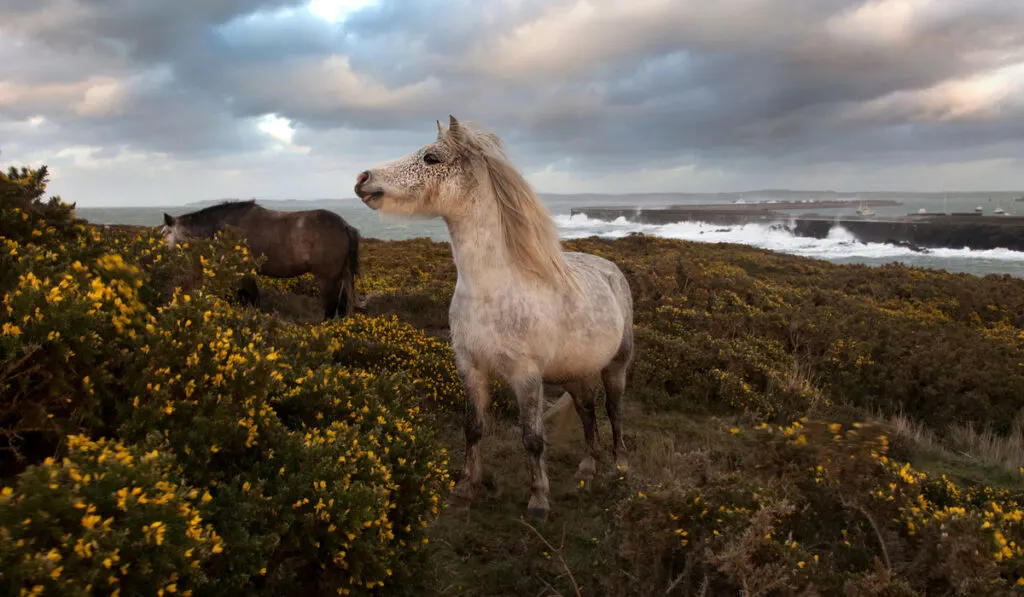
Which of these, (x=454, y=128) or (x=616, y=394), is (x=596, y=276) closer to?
(x=616, y=394)

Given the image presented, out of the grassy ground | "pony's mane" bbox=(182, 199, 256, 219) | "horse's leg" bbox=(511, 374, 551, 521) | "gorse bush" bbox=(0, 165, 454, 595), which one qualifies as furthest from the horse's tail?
"horse's leg" bbox=(511, 374, 551, 521)

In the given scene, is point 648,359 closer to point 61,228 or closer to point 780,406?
point 780,406

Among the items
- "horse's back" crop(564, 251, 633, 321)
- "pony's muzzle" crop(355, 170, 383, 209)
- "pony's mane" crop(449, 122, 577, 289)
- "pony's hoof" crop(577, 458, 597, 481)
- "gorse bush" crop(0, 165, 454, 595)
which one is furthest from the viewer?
"pony's hoof" crop(577, 458, 597, 481)

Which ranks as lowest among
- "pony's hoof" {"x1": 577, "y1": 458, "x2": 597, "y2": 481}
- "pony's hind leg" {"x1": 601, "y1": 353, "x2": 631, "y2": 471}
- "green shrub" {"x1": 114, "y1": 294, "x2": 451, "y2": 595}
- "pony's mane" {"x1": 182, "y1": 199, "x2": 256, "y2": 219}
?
"pony's hoof" {"x1": 577, "y1": 458, "x2": 597, "y2": 481}

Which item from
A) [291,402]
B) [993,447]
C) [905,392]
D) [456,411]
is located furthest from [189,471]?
[905,392]

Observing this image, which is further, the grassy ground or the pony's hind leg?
the pony's hind leg

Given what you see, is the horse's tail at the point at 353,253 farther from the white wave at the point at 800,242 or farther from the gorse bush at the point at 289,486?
the white wave at the point at 800,242

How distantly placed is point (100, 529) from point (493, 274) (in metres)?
2.88

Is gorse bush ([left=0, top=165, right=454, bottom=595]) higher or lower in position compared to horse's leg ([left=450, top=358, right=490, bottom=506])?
higher

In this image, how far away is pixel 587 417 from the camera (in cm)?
554

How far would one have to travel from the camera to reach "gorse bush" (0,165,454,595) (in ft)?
5.56

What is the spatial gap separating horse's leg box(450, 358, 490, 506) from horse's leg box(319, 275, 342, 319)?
733cm

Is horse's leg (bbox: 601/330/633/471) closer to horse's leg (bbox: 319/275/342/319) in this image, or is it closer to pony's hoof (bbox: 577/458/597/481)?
pony's hoof (bbox: 577/458/597/481)

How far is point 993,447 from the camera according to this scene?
6.04 meters
